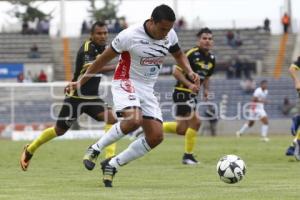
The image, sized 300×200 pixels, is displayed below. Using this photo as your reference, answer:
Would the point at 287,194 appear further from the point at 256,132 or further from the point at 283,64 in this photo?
the point at 283,64

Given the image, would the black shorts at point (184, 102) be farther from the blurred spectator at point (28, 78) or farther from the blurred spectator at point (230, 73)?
the blurred spectator at point (230, 73)

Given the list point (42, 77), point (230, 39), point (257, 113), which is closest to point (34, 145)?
point (257, 113)

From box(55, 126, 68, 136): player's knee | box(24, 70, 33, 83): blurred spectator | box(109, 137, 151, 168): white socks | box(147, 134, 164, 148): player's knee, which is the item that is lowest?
box(24, 70, 33, 83): blurred spectator

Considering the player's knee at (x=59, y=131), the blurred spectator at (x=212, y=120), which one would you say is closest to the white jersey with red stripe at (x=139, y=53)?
the player's knee at (x=59, y=131)

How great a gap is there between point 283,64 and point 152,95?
3909 centimetres

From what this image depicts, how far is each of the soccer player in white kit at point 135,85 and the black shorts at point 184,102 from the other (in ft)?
19.6

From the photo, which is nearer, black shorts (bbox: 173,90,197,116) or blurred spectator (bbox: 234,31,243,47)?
black shorts (bbox: 173,90,197,116)

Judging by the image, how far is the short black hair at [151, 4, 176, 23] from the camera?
10.8 metres

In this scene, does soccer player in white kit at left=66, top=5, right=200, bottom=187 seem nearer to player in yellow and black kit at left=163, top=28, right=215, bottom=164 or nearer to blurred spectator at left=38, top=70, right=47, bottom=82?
player in yellow and black kit at left=163, top=28, right=215, bottom=164

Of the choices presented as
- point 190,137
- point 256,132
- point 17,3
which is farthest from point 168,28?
point 17,3

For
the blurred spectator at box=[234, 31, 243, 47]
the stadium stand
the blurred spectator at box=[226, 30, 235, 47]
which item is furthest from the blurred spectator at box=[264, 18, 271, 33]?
the stadium stand

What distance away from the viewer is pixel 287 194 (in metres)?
10.1

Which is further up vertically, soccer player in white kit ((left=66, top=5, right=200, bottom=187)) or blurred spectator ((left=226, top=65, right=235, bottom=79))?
soccer player in white kit ((left=66, top=5, right=200, bottom=187))

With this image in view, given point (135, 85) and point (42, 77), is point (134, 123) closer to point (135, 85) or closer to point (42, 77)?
point (135, 85)
